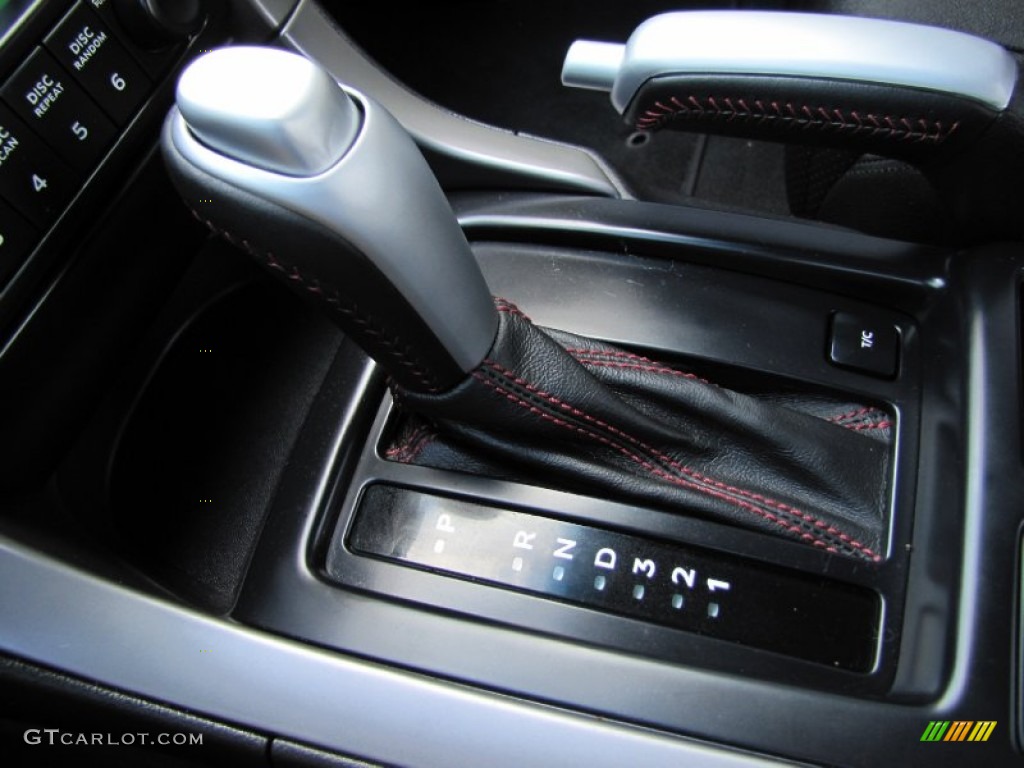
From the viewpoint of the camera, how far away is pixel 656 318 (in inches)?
26.7

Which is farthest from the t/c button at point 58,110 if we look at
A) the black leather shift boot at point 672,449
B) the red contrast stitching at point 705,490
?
the red contrast stitching at point 705,490

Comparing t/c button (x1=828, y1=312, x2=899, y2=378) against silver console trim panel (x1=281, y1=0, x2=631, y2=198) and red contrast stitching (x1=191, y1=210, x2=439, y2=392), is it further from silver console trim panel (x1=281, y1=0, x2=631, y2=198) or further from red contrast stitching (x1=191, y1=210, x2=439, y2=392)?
red contrast stitching (x1=191, y1=210, x2=439, y2=392)

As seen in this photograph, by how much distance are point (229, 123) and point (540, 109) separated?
1.06 meters

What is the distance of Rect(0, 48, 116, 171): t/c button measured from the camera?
0.50 meters

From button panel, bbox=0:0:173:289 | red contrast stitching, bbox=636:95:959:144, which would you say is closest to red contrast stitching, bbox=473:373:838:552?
red contrast stitching, bbox=636:95:959:144

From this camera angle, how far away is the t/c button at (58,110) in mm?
503

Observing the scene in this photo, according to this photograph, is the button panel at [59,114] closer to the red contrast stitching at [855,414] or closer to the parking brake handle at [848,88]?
the parking brake handle at [848,88]

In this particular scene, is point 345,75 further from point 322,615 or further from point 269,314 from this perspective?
point 322,615

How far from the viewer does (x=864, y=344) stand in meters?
0.67

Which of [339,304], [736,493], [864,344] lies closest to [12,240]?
[339,304]

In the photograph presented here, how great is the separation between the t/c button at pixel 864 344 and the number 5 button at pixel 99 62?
531 mm

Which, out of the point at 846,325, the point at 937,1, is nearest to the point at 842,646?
the point at 846,325

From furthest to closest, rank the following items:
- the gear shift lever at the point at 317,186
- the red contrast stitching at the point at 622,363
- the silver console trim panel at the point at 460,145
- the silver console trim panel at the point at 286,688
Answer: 1. the silver console trim panel at the point at 460,145
2. the red contrast stitching at the point at 622,363
3. the silver console trim panel at the point at 286,688
4. the gear shift lever at the point at 317,186

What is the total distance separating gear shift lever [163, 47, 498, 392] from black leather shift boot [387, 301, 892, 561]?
0.35ft
